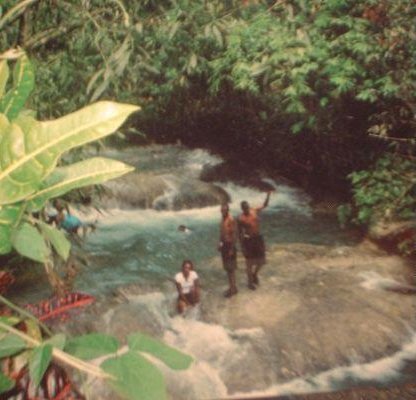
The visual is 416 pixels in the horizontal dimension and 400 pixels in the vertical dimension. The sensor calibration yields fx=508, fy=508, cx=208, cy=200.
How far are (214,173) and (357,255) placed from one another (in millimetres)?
2875

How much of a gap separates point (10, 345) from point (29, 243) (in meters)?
0.10

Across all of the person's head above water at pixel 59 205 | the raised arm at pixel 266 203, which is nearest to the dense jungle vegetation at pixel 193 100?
the person's head above water at pixel 59 205

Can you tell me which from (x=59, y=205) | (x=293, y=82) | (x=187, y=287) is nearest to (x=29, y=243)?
(x=59, y=205)

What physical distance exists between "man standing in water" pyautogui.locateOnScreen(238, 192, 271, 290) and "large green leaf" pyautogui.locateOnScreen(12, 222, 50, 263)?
13.2ft

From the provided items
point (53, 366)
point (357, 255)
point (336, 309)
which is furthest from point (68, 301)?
point (357, 255)

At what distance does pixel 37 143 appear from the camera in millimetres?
343

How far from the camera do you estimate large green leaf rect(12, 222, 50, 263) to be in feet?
1.29

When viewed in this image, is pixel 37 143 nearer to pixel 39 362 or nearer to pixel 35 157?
pixel 35 157

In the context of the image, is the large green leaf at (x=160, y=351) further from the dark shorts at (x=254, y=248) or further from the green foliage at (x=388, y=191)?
the green foliage at (x=388, y=191)

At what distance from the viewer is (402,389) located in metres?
0.74

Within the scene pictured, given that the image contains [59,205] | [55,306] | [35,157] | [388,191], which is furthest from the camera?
[388,191]

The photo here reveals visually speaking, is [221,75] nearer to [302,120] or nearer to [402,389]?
[302,120]

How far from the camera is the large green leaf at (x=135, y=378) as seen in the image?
0.38 meters

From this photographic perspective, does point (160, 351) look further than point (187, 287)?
No
